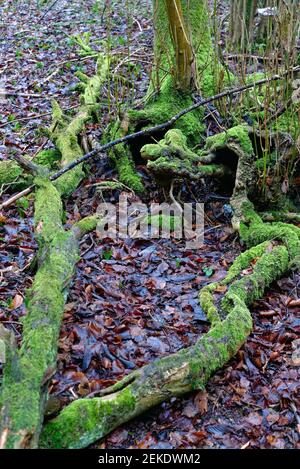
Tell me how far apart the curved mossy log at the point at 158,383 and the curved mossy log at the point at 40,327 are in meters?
0.22

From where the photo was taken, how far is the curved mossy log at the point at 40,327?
2.34 meters

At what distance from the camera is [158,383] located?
293 centimetres

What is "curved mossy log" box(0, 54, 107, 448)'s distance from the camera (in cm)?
234

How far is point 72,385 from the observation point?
3.14 metres

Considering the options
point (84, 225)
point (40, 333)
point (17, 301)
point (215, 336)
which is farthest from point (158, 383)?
point (84, 225)

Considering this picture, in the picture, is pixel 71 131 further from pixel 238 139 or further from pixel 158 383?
pixel 158 383

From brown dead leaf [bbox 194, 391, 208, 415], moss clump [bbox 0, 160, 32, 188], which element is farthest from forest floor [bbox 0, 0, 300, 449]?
moss clump [bbox 0, 160, 32, 188]

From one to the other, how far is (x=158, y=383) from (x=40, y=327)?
0.83 m

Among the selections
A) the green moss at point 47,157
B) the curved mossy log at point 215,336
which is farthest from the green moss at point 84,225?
the green moss at point 47,157

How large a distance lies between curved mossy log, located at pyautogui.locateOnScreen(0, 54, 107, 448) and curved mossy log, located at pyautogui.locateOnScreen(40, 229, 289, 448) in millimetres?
225

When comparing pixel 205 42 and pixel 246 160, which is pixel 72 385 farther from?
pixel 205 42

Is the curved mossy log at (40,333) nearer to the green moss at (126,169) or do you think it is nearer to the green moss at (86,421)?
the green moss at (86,421)

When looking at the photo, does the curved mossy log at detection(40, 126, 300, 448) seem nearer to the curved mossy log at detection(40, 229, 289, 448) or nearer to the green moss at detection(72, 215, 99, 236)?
the curved mossy log at detection(40, 229, 289, 448)

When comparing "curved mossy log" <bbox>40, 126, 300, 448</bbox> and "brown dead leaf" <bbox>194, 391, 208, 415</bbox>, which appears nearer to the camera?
"curved mossy log" <bbox>40, 126, 300, 448</bbox>
